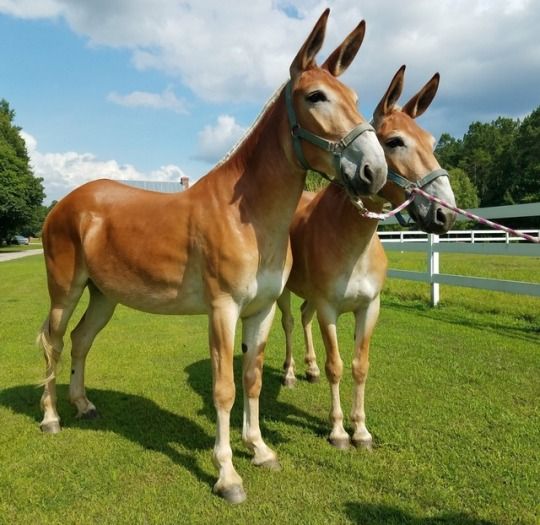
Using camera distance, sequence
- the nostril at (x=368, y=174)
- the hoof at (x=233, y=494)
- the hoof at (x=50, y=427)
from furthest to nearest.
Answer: the hoof at (x=50, y=427) → the hoof at (x=233, y=494) → the nostril at (x=368, y=174)

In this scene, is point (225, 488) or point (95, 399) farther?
point (95, 399)

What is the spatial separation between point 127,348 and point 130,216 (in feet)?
12.1

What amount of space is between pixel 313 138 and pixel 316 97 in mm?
244

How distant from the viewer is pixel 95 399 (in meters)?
4.73

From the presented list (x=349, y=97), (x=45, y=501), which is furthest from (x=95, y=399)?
(x=349, y=97)

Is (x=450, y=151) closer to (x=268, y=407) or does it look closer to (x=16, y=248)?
(x=16, y=248)

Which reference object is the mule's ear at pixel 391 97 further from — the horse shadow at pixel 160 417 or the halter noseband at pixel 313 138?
the horse shadow at pixel 160 417

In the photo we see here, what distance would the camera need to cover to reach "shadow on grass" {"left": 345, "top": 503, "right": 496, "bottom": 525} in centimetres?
258

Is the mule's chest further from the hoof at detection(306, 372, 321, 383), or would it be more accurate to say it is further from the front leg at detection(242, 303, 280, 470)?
the hoof at detection(306, 372, 321, 383)

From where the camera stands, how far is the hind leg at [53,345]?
157 inches

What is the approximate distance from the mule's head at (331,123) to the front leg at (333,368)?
123 cm

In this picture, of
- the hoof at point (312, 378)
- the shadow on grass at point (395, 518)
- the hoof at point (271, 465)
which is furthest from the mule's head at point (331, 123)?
the hoof at point (312, 378)

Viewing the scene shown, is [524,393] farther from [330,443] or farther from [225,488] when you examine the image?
[225,488]

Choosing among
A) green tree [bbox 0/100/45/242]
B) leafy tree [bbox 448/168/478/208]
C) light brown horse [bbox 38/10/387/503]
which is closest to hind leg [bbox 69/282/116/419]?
light brown horse [bbox 38/10/387/503]
